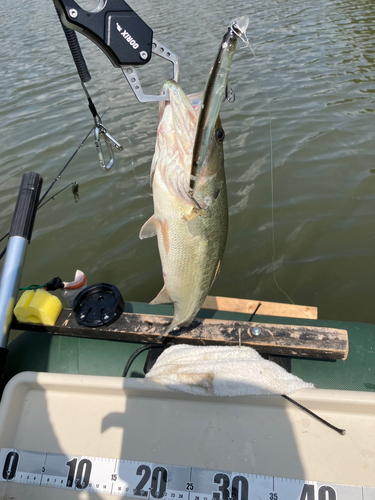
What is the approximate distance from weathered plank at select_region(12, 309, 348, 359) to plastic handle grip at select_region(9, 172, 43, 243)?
0.61 metres

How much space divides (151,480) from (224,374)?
0.61 meters

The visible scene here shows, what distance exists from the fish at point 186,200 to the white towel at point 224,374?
299mm

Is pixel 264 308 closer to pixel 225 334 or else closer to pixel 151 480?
pixel 225 334

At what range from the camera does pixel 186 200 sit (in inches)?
62.0

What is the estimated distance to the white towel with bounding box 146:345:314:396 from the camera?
1.80 m

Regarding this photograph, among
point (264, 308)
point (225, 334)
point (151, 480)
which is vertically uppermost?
point (264, 308)

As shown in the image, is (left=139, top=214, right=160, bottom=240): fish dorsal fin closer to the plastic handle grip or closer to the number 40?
the plastic handle grip

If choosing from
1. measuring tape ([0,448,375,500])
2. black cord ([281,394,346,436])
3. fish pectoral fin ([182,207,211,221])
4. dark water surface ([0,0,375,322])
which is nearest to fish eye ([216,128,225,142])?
fish pectoral fin ([182,207,211,221])

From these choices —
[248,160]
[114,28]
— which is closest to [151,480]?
[114,28]

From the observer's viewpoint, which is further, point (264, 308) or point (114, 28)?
point (264, 308)

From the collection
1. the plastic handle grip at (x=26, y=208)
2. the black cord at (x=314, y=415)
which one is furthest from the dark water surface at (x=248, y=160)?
the black cord at (x=314, y=415)

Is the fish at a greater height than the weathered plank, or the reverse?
the fish

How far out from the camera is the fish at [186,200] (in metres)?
1.45

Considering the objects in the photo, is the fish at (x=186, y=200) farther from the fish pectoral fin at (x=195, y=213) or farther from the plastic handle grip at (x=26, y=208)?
the plastic handle grip at (x=26, y=208)
